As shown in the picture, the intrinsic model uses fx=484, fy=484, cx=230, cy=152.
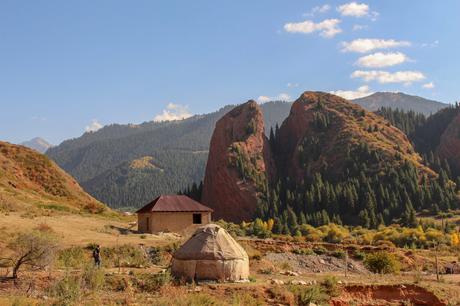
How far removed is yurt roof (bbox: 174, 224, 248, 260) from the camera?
21203mm

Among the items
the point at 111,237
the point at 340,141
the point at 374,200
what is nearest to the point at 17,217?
the point at 111,237

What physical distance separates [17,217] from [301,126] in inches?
3148

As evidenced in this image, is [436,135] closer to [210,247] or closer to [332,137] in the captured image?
[332,137]

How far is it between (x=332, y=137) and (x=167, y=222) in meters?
66.9

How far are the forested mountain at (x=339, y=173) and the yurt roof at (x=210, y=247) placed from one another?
46391 millimetres

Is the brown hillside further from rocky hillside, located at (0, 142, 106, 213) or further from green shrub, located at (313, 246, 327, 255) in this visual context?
green shrub, located at (313, 246, 327, 255)

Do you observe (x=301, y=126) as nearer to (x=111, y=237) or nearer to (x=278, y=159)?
(x=278, y=159)

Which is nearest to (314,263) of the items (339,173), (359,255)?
(359,255)

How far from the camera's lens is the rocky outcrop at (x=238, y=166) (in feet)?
304

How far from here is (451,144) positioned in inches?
4540

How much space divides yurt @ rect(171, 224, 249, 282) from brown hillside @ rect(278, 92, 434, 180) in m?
73.2

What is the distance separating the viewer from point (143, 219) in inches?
1645

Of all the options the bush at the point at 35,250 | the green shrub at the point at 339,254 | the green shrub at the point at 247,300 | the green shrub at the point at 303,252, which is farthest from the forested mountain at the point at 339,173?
the green shrub at the point at 247,300

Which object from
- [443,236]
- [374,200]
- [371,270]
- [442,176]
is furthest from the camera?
[442,176]
